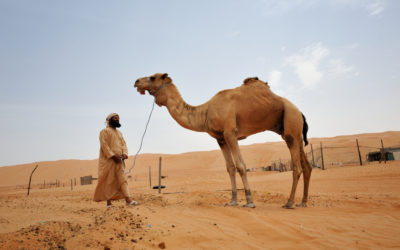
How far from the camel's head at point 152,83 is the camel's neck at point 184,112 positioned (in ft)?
0.88

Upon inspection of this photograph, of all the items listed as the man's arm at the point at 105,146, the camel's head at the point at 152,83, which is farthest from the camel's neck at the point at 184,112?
the man's arm at the point at 105,146

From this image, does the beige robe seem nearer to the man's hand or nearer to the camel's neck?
the man's hand

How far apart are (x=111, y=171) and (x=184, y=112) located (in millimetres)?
2344

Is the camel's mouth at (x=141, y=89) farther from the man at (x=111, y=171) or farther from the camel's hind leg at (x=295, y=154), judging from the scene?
the camel's hind leg at (x=295, y=154)

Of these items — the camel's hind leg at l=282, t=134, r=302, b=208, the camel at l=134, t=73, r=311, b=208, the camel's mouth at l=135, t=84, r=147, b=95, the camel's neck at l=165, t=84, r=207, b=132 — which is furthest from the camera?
the camel's mouth at l=135, t=84, r=147, b=95

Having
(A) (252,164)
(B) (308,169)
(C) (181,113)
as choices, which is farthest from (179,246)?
(A) (252,164)

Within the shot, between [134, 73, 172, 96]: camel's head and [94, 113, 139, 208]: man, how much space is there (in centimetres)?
134

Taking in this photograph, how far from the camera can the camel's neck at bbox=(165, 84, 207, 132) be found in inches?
263

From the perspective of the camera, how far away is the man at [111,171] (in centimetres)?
651

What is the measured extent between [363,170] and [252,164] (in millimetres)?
26140

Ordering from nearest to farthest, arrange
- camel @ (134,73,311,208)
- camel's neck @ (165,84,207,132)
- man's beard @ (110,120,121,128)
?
1. camel @ (134,73,311,208)
2. camel's neck @ (165,84,207,132)
3. man's beard @ (110,120,121,128)

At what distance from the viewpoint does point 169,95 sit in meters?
6.91

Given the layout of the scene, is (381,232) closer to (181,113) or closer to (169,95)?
(181,113)

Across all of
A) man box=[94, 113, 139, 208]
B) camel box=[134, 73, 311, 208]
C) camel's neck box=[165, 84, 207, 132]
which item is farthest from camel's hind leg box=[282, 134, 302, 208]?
man box=[94, 113, 139, 208]
